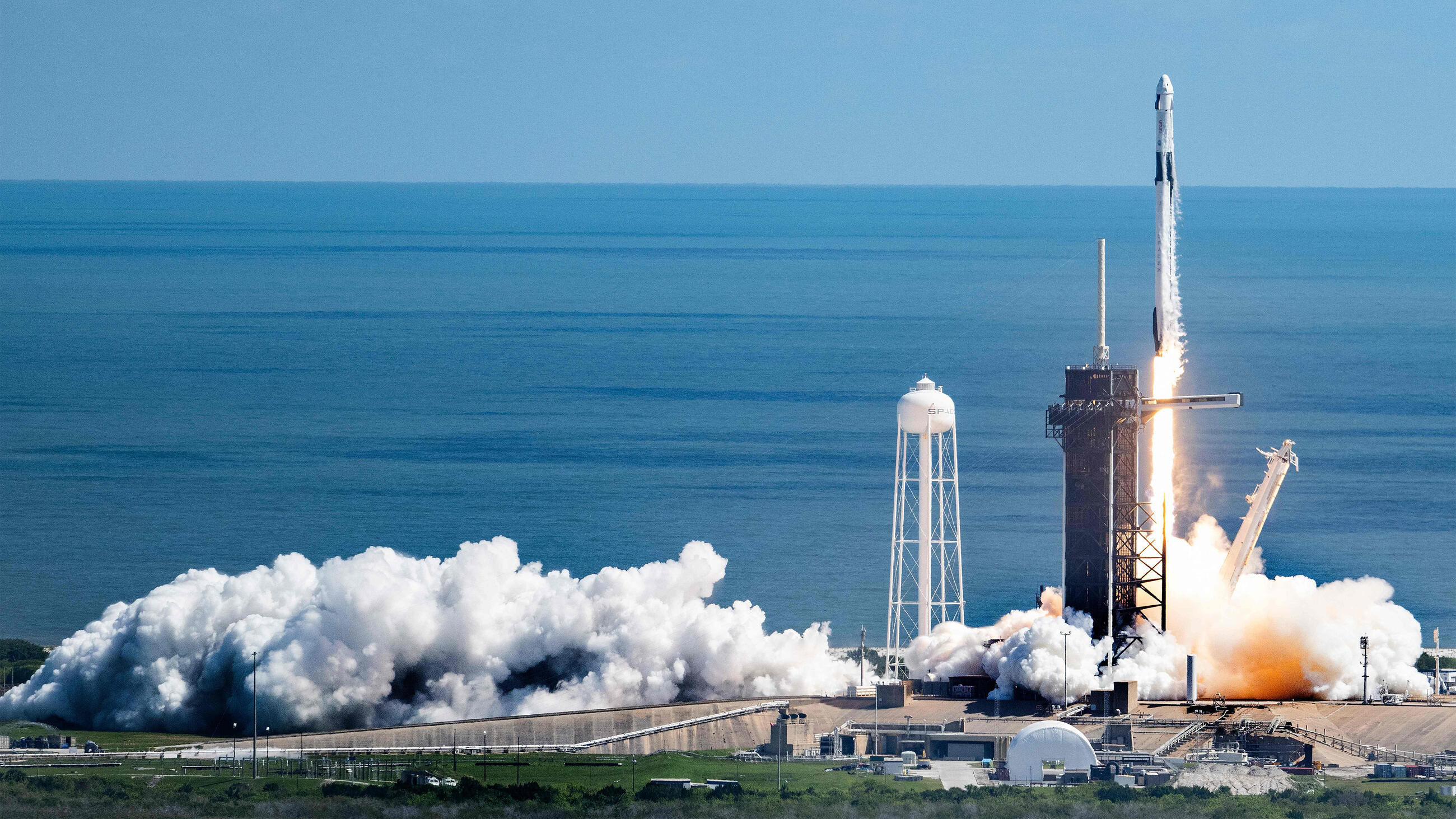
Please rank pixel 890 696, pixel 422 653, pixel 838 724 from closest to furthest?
pixel 838 724 < pixel 890 696 < pixel 422 653

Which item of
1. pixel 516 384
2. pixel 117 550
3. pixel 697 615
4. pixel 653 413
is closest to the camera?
pixel 697 615

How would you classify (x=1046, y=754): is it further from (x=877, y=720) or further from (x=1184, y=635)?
(x=1184, y=635)

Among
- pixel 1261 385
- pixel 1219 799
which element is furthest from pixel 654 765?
pixel 1261 385

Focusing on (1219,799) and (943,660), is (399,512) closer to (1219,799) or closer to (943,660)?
(943,660)

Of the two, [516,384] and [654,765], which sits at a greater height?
[516,384]

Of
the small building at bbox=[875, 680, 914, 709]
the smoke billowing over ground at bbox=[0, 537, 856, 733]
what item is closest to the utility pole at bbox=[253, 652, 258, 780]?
the smoke billowing over ground at bbox=[0, 537, 856, 733]

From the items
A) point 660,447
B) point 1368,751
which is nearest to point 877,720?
point 1368,751

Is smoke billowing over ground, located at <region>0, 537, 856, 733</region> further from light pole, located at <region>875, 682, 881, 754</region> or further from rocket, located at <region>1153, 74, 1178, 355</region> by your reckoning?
rocket, located at <region>1153, 74, 1178, 355</region>
